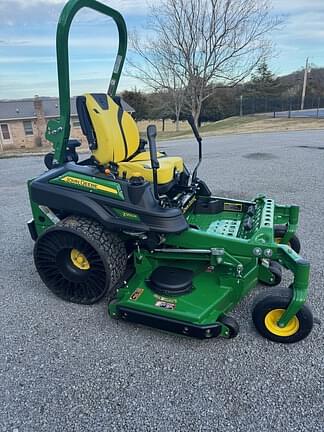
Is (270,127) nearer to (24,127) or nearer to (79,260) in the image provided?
(79,260)

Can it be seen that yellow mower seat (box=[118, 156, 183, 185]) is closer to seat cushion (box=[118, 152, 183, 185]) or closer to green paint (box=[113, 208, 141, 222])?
seat cushion (box=[118, 152, 183, 185])

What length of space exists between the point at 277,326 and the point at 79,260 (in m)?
1.46

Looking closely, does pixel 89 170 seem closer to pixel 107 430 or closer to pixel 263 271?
pixel 263 271

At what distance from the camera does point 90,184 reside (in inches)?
100.0

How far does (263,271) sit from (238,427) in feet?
3.63

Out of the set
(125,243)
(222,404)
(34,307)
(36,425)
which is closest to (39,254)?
(34,307)

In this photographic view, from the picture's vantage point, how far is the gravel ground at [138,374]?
1.79m

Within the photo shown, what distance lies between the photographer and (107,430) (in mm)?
1744

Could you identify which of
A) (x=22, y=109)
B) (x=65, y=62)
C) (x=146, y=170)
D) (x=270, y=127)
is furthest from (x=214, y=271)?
(x=22, y=109)

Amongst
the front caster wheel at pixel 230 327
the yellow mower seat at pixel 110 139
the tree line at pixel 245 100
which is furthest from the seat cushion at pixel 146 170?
the tree line at pixel 245 100

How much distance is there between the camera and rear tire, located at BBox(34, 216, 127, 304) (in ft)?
8.21

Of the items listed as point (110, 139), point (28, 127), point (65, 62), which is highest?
point (65, 62)

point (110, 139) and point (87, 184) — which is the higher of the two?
point (110, 139)

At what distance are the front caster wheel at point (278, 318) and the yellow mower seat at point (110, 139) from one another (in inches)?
49.4
